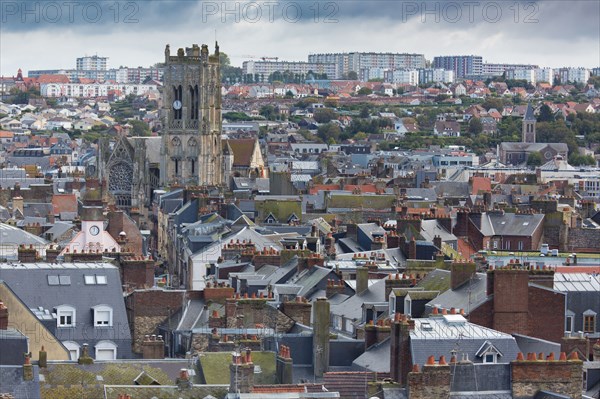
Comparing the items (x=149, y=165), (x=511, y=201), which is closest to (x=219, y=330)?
(x=511, y=201)

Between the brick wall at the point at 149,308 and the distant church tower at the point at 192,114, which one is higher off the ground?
the distant church tower at the point at 192,114

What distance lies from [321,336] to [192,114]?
389ft

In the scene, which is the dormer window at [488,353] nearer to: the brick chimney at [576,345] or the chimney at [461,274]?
the brick chimney at [576,345]

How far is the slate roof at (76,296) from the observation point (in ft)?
136

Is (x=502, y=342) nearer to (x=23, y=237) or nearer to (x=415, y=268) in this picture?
(x=415, y=268)

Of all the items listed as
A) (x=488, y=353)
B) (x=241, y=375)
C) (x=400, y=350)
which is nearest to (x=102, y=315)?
(x=400, y=350)

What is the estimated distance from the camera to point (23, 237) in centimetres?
6359

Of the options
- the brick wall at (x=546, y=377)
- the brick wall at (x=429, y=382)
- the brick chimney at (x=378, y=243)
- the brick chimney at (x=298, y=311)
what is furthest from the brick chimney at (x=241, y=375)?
the brick chimney at (x=378, y=243)

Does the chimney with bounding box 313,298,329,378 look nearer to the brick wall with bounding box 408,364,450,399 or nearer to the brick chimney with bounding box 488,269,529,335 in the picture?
the brick chimney with bounding box 488,269,529,335

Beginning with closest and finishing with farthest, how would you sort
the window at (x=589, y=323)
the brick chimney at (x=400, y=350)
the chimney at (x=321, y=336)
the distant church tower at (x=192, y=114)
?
the brick chimney at (x=400, y=350)
the chimney at (x=321, y=336)
the window at (x=589, y=323)
the distant church tower at (x=192, y=114)

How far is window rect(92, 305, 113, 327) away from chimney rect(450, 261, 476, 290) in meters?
7.33

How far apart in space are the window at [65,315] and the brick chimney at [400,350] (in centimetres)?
1146

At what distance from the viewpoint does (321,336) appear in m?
36.5

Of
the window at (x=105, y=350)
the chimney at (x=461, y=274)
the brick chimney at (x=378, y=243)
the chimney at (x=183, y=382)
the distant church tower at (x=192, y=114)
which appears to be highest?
the distant church tower at (x=192, y=114)
